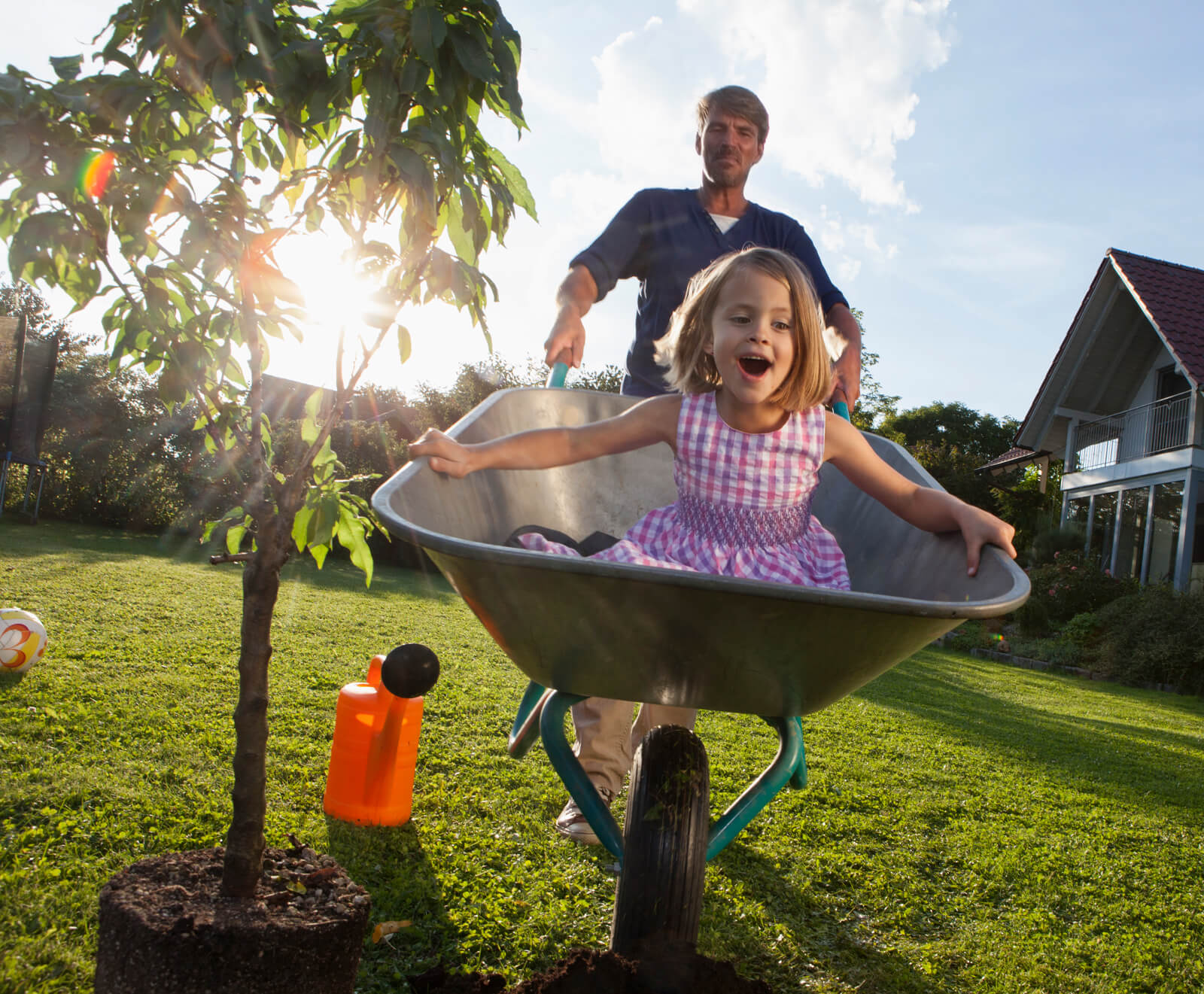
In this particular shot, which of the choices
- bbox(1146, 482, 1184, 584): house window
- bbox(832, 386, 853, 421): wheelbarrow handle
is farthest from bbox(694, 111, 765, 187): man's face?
bbox(1146, 482, 1184, 584): house window

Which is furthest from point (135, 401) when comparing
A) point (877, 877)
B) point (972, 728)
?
point (877, 877)

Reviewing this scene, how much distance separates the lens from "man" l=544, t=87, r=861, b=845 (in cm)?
254

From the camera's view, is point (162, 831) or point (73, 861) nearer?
point (73, 861)

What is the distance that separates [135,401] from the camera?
13641 millimetres

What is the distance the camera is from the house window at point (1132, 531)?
13797 mm

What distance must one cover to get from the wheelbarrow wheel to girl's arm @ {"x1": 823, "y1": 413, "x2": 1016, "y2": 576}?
557mm

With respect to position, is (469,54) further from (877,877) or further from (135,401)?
(135,401)

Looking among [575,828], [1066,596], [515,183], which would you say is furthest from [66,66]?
[1066,596]

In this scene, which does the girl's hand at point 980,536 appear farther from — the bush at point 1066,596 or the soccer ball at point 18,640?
the bush at point 1066,596

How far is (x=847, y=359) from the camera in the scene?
7.54 ft

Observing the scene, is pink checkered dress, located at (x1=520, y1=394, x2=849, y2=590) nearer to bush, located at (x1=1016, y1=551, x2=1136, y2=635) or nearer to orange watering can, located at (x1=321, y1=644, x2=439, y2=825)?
orange watering can, located at (x1=321, y1=644, x2=439, y2=825)

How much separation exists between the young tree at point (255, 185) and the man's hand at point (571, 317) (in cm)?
71

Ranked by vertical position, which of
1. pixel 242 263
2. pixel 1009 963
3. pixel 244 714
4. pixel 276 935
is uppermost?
pixel 242 263

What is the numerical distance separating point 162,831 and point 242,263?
1.50 metres
